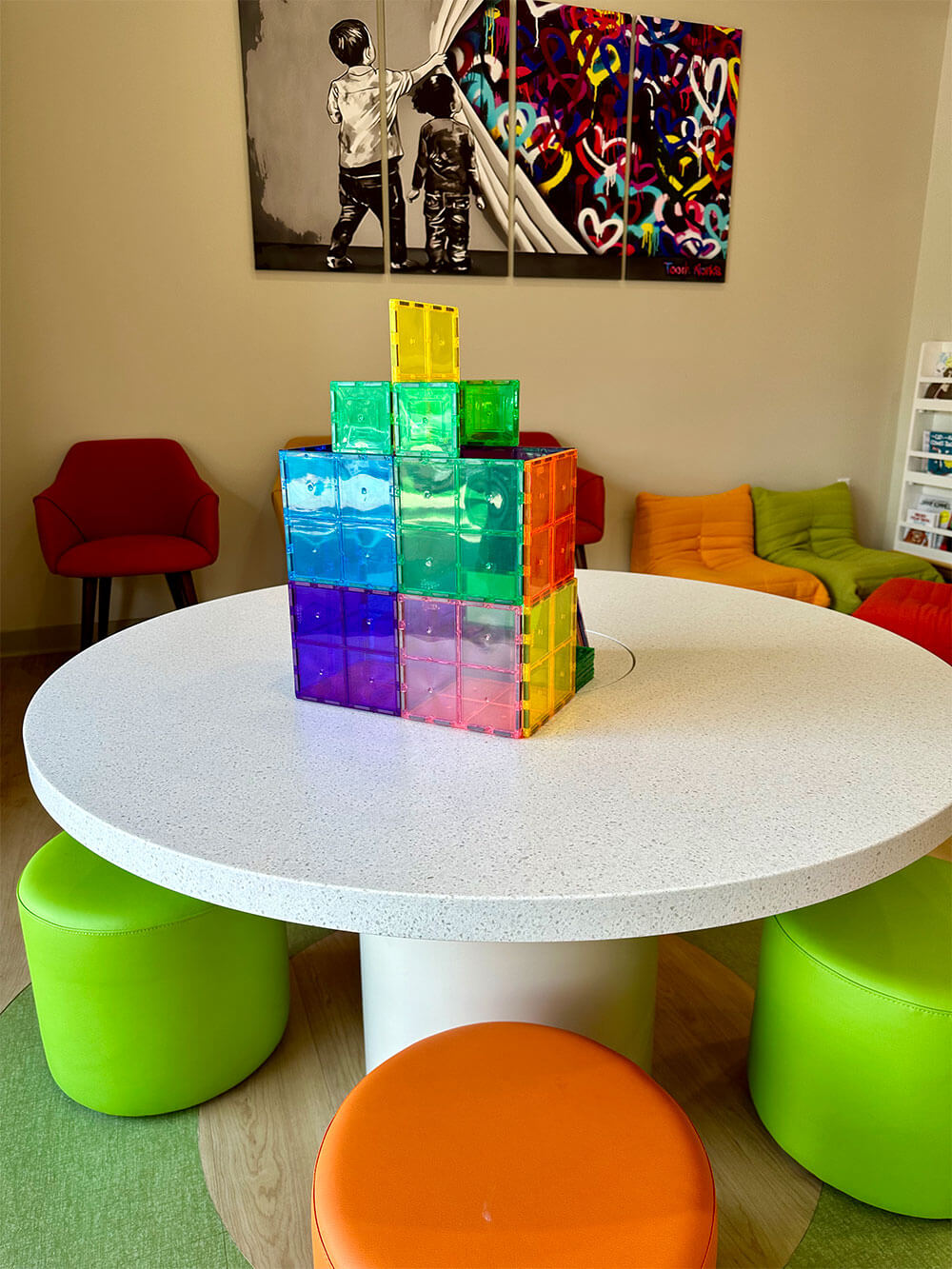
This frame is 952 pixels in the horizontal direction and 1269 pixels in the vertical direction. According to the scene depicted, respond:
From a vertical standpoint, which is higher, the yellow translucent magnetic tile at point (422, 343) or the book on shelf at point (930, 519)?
the yellow translucent magnetic tile at point (422, 343)

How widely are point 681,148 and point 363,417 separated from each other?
3869 mm

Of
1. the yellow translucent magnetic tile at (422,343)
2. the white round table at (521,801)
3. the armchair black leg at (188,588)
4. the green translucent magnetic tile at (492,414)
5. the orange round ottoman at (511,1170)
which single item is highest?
the yellow translucent magnetic tile at (422,343)

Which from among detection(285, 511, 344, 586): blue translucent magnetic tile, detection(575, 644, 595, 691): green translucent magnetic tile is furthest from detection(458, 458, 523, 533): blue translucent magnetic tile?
detection(575, 644, 595, 691): green translucent magnetic tile

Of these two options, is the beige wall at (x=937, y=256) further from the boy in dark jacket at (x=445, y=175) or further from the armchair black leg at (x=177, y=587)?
the armchair black leg at (x=177, y=587)

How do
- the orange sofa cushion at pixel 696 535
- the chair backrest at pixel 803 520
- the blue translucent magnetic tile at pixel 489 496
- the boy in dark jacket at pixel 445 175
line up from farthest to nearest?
the chair backrest at pixel 803 520
the orange sofa cushion at pixel 696 535
the boy in dark jacket at pixel 445 175
the blue translucent magnetic tile at pixel 489 496

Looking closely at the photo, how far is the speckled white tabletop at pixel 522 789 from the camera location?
2.85ft

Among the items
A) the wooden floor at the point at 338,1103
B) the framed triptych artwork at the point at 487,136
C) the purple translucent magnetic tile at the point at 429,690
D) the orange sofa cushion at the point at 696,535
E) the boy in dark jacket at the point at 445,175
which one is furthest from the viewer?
the orange sofa cushion at the point at 696,535

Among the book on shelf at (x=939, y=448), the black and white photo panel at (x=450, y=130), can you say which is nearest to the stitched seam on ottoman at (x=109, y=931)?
the black and white photo panel at (x=450, y=130)

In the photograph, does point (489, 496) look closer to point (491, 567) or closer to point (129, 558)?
point (491, 567)

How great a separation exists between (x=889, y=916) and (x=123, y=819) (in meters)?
1.12

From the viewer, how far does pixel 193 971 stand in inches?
56.9

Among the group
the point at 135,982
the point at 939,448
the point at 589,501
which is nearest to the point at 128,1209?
the point at 135,982

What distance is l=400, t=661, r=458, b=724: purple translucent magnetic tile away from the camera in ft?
4.08

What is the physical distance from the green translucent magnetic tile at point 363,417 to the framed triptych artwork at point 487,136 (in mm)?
2984
